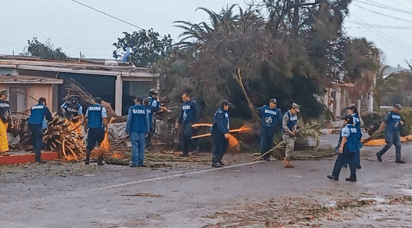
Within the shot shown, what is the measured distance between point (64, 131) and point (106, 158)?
139 centimetres

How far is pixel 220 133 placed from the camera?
15961 millimetres

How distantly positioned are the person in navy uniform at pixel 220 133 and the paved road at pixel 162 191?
33 centimetres

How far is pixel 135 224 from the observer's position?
29.4ft

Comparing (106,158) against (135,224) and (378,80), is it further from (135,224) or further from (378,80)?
(378,80)

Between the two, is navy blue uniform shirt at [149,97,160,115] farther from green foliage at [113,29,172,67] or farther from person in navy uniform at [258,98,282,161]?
green foliage at [113,29,172,67]

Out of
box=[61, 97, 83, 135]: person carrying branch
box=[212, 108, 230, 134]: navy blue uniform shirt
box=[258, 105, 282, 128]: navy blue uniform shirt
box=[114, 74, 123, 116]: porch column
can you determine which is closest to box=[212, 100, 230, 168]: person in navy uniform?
box=[212, 108, 230, 134]: navy blue uniform shirt

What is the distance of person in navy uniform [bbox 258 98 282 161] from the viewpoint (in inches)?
681

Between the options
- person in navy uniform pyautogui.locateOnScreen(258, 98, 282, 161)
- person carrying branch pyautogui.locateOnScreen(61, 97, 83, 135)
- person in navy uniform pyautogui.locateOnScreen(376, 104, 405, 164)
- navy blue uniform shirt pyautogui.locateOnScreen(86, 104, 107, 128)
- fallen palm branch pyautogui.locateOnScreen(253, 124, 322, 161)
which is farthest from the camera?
person in navy uniform pyautogui.locateOnScreen(376, 104, 405, 164)

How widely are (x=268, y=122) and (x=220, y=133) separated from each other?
191 centimetres

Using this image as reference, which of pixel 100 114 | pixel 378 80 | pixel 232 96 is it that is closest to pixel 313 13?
pixel 232 96

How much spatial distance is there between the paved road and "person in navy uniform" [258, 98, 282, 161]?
56cm

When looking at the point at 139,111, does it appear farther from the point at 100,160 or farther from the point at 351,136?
the point at 351,136

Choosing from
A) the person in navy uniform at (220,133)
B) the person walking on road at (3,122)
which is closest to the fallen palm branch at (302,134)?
the person in navy uniform at (220,133)

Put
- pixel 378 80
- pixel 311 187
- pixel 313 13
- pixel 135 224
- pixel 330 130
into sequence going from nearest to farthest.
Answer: pixel 135 224 → pixel 311 187 → pixel 313 13 → pixel 330 130 → pixel 378 80
